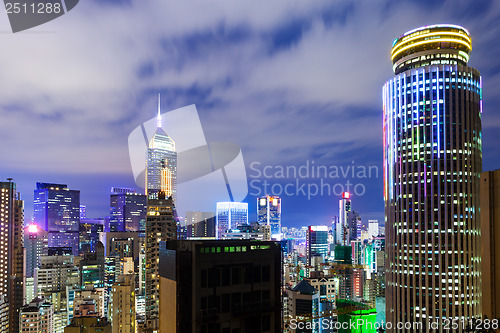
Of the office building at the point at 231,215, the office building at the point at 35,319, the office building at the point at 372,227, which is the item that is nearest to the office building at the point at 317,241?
the office building at the point at 231,215

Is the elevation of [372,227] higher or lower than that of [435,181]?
lower

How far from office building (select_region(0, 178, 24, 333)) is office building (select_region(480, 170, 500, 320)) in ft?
198

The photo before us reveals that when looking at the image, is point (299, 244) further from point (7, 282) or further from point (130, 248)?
point (7, 282)

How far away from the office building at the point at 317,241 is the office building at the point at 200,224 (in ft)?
110

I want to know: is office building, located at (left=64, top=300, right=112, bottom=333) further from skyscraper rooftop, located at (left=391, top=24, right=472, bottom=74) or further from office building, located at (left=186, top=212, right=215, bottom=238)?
office building, located at (left=186, top=212, right=215, bottom=238)

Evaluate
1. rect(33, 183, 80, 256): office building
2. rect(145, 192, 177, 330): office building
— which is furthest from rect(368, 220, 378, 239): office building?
rect(145, 192, 177, 330): office building

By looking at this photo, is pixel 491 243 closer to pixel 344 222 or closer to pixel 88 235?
pixel 344 222

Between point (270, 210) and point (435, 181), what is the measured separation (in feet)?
317

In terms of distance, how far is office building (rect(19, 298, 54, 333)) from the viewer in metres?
48.3

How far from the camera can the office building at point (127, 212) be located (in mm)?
141000

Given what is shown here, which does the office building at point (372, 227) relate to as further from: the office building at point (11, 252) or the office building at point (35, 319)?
the office building at point (35, 319)

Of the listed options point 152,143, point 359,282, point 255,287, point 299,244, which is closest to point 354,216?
point 299,244

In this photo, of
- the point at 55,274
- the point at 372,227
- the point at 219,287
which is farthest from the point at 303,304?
the point at 372,227

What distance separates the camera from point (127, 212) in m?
143
